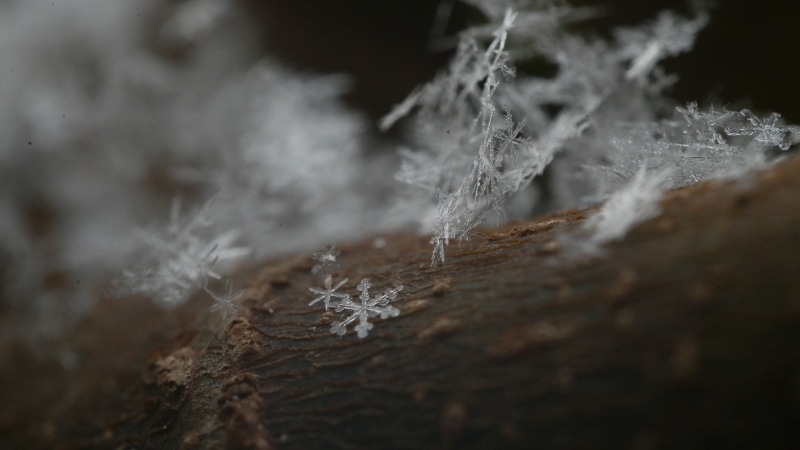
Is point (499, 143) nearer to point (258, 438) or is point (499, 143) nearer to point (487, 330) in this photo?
point (487, 330)

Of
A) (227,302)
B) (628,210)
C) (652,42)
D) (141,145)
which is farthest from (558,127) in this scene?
(141,145)

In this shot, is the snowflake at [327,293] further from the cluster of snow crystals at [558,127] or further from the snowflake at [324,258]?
the cluster of snow crystals at [558,127]

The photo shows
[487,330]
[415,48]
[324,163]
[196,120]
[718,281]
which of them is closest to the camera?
[718,281]

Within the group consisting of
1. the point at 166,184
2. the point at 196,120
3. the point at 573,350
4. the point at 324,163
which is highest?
the point at 196,120

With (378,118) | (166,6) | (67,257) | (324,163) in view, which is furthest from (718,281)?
(166,6)

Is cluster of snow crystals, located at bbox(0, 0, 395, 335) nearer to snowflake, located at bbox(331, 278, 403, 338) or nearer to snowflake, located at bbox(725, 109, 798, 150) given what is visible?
snowflake, located at bbox(331, 278, 403, 338)

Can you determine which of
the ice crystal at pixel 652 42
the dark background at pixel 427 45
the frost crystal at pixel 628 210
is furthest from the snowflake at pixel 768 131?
the dark background at pixel 427 45
